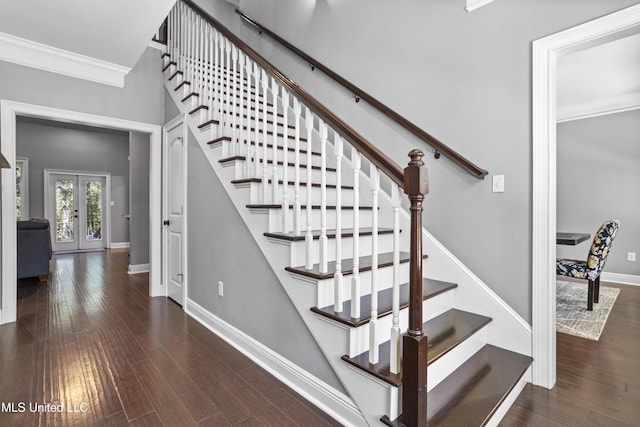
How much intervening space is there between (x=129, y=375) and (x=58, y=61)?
9.71 ft

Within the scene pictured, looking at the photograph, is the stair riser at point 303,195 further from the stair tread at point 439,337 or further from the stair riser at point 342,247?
the stair tread at point 439,337

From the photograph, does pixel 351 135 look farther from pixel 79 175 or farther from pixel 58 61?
pixel 79 175

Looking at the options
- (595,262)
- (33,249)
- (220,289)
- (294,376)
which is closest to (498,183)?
(294,376)

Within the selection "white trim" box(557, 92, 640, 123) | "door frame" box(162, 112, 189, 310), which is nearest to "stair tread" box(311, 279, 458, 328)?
"door frame" box(162, 112, 189, 310)

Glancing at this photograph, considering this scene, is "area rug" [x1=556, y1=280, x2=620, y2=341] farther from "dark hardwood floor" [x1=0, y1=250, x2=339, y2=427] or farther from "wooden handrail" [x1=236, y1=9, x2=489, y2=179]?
"dark hardwood floor" [x1=0, y1=250, x2=339, y2=427]

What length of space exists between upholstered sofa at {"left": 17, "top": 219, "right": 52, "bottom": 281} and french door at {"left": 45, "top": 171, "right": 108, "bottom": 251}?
3785 millimetres

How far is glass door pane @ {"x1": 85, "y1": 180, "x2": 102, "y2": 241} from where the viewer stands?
25.9ft

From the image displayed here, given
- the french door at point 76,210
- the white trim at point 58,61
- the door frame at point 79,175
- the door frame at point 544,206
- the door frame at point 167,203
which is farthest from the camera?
the french door at point 76,210

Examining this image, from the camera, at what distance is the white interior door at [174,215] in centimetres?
324

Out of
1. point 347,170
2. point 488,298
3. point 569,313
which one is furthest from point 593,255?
point 347,170

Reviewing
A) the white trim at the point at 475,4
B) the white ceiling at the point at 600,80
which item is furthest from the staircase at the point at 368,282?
the white ceiling at the point at 600,80

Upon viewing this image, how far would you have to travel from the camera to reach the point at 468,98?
2.13 metres

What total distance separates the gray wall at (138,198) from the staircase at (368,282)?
2.60 m

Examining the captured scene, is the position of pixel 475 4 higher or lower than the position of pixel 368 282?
higher
